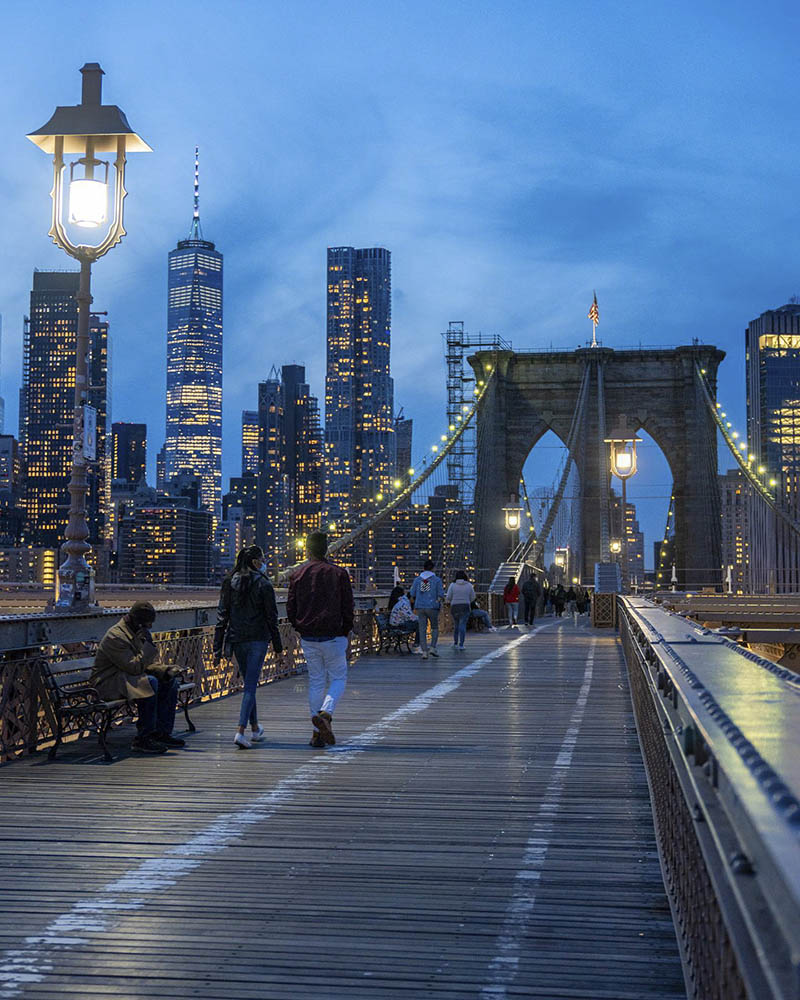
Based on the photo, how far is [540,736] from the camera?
11.0m

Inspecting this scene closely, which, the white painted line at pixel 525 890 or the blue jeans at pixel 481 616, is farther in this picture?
→ the blue jeans at pixel 481 616

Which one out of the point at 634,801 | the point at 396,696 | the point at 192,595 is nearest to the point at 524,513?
the point at 192,595

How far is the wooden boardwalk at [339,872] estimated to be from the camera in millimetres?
4344

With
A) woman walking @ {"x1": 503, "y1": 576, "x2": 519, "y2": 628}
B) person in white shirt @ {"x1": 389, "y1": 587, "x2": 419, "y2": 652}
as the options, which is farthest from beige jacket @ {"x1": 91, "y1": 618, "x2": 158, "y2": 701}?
woman walking @ {"x1": 503, "y1": 576, "x2": 519, "y2": 628}

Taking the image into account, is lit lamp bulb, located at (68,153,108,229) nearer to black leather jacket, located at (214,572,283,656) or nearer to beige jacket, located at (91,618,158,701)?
black leather jacket, located at (214,572,283,656)

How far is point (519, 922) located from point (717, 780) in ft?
8.20

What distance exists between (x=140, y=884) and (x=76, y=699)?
5.25 m

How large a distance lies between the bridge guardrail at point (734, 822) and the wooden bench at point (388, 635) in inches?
676

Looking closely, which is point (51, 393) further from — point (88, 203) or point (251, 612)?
point (251, 612)

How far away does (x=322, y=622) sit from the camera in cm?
1018

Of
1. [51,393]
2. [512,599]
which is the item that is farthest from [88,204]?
[51,393]

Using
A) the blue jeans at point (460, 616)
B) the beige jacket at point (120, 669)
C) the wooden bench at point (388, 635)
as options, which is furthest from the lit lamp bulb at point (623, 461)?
the beige jacket at point (120, 669)

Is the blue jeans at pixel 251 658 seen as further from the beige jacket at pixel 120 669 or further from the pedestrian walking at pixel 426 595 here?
the pedestrian walking at pixel 426 595

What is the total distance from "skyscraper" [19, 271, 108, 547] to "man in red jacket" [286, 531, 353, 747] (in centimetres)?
6799
